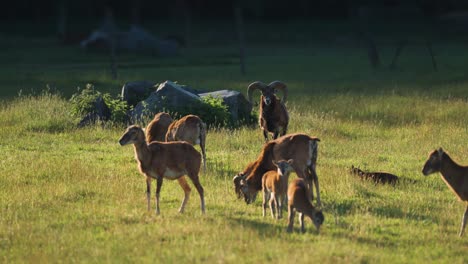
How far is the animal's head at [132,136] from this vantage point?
12766mm

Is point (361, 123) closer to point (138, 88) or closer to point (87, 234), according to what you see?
point (138, 88)

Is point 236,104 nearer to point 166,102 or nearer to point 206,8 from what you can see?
point 166,102

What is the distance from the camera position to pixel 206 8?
251 feet

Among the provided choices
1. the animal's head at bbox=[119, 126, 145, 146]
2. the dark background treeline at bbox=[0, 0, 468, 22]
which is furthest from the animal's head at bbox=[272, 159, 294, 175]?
the dark background treeline at bbox=[0, 0, 468, 22]

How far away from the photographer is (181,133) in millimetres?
16625

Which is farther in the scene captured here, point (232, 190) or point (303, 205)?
point (232, 190)

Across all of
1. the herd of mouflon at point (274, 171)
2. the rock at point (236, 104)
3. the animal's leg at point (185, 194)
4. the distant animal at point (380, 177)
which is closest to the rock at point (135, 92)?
the rock at point (236, 104)

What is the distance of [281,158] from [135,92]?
474 inches

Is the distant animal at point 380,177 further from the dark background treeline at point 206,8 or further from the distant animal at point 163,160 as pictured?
the dark background treeline at point 206,8

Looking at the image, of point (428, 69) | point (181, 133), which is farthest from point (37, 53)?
point (181, 133)

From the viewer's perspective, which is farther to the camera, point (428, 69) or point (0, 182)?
point (428, 69)

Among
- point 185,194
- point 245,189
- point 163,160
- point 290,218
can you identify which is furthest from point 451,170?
point 163,160

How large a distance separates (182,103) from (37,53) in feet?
110

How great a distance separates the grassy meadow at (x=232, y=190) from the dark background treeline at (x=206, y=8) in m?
36.2
